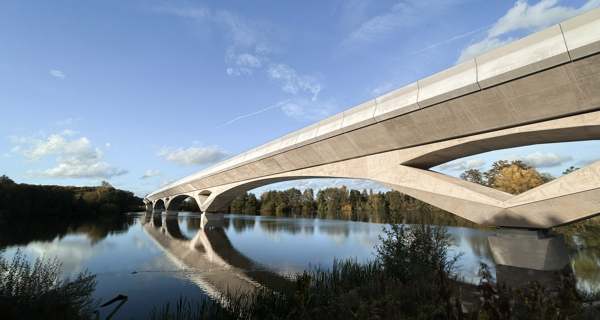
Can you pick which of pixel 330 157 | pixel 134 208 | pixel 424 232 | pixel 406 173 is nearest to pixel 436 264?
pixel 424 232

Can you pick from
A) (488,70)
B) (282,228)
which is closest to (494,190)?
(488,70)

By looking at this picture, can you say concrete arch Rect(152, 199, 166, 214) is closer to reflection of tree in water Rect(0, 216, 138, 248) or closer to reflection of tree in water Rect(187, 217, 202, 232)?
reflection of tree in water Rect(187, 217, 202, 232)

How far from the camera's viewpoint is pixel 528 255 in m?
9.84

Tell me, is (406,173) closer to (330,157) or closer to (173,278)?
(330,157)

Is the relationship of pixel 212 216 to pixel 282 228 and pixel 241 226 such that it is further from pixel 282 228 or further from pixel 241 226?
pixel 282 228

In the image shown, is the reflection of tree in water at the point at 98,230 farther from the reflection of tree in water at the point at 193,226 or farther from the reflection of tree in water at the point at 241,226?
the reflection of tree in water at the point at 241,226

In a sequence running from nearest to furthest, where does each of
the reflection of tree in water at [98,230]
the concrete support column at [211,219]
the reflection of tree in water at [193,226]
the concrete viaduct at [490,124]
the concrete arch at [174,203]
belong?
the concrete viaduct at [490,124], the reflection of tree in water at [98,230], the reflection of tree in water at [193,226], the concrete support column at [211,219], the concrete arch at [174,203]

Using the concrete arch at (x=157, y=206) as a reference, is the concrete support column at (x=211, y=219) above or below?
below

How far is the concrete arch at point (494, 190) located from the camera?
8508 millimetres

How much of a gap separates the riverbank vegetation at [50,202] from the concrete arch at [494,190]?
47.3 m

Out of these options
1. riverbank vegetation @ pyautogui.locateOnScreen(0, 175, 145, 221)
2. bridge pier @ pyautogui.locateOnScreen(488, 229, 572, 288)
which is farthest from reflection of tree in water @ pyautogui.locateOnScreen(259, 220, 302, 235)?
riverbank vegetation @ pyautogui.locateOnScreen(0, 175, 145, 221)

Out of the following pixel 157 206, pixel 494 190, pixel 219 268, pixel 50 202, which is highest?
pixel 157 206

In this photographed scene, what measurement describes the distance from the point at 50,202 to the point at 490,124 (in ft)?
254

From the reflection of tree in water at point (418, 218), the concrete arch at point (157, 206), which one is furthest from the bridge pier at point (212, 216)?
the concrete arch at point (157, 206)
